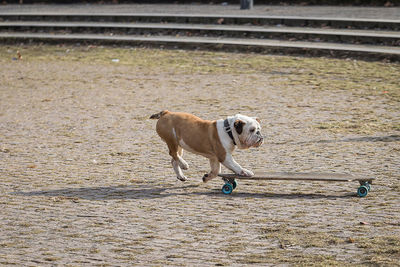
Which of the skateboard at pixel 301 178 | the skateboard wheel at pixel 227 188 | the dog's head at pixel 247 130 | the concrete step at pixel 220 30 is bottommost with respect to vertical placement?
the skateboard wheel at pixel 227 188

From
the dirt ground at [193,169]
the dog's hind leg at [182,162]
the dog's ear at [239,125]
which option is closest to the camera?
the dirt ground at [193,169]

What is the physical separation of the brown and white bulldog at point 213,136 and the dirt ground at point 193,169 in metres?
0.34

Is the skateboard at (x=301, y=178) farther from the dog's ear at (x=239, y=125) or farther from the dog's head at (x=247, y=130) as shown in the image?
the dog's ear at (x=239, y=125)

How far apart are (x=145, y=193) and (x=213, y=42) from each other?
35.2 feet

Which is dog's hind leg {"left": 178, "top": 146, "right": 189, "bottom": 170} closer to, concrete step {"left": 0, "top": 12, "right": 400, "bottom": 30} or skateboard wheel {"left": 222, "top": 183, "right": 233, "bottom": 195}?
skateboard wheel {"left": 222, "top": 183, "right": 233, "bottom": 195}

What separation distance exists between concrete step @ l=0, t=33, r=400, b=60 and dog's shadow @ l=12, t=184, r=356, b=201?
8601 millimetres

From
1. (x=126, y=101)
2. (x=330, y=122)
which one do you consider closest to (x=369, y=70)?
(x=330, y=122)

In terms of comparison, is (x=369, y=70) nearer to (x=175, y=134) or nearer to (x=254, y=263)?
(x=175, y=134)

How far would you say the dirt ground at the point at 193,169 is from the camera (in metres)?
5.21

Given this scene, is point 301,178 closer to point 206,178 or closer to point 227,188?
point 227,188

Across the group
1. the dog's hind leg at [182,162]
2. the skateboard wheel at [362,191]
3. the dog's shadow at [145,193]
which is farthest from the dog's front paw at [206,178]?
the skateboard wheel at [362,191]

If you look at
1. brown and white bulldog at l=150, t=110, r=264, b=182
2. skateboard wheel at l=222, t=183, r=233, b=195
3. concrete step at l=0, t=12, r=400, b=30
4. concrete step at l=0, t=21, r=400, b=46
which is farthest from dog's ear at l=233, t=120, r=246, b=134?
concrete step at l=0, t=12, r=400, b=30

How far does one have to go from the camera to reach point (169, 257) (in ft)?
16.5

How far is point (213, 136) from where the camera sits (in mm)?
6512
